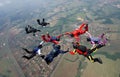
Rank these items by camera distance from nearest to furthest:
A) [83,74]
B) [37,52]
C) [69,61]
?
[37,52], [83,74], [69,61]

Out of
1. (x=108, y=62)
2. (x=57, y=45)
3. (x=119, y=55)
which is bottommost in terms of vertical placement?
(x=119, y=55)

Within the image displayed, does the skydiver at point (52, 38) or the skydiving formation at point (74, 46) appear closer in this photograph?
the skydiving formation at point (74, 46)

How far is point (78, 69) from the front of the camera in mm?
135000

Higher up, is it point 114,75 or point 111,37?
point 114,75

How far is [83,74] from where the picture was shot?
127 meters

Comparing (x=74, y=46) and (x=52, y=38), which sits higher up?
(x=74, y=46)

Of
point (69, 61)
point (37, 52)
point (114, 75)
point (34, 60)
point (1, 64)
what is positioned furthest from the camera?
point (1, 64)

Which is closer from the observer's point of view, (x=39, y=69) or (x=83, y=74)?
(x=83, y=74)

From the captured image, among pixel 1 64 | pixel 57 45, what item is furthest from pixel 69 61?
pixel 57 45

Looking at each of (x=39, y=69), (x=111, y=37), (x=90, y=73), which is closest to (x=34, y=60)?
(x=39, y=69)

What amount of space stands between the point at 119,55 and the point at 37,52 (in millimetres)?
141311

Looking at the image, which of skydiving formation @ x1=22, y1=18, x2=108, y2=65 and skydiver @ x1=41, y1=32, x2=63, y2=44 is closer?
skydiving formation @ x1=22, y1=18, x2=108, y2=65

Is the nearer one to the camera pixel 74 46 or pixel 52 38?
pixel 74 46

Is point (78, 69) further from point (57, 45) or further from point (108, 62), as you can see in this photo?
point (57, 45)
